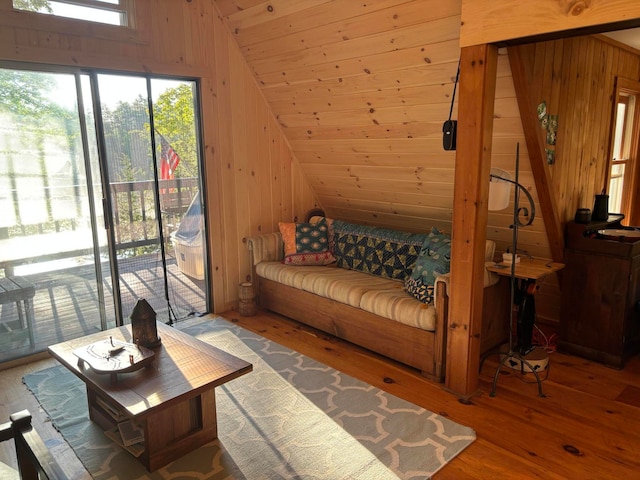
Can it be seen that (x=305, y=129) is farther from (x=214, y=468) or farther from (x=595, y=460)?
(x=595, y=460)

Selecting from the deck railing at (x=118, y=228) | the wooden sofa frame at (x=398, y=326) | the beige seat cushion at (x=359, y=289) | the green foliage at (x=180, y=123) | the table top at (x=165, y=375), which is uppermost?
the green foliage at (x=180, y=123)

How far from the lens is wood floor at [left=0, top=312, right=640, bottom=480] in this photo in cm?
224

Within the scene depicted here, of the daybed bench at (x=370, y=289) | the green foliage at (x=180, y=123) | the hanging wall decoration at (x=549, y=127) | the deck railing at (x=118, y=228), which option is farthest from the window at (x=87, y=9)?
the hanging wall decoration at (x=549, y=127)

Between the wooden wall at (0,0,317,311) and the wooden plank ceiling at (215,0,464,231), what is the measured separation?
0.16 m

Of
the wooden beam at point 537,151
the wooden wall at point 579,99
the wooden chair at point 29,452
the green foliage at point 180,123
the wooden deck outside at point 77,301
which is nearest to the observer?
the wooden chair at point 29,452

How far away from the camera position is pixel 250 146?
4281 mm

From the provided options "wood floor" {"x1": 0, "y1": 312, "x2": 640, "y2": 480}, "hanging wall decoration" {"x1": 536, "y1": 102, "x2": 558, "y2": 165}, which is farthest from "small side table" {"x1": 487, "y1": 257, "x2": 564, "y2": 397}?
"hanging wall decoration" {"x1": 536, "y1": 102, "x2": 558, "y2": 165}

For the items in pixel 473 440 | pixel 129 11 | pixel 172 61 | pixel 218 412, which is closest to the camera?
pixel 473 440

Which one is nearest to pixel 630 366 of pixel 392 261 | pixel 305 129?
pixel 392 261

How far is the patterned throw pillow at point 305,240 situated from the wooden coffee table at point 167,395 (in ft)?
5.68

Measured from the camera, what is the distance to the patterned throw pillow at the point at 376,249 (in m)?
3.81

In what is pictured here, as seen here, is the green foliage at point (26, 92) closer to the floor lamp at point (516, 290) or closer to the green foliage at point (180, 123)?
the green foliage at point (180, 123)

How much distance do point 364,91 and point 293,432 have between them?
2.22 m

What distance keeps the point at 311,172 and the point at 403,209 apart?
3.27ft
